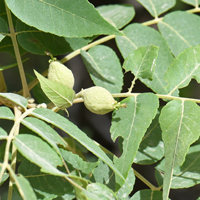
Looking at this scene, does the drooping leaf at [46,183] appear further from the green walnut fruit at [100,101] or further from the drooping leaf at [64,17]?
the drooping leaf at [64,17]

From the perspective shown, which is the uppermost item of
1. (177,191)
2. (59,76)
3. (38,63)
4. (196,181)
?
(59,76)

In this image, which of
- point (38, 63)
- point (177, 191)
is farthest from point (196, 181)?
point (38, 63)

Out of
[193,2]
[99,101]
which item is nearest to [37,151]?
[99,101]

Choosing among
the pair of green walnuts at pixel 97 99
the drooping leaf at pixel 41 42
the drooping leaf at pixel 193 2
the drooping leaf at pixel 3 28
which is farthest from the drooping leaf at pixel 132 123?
the drooping leaf at pixel 193 2

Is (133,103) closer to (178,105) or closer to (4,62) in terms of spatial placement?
(178,105)

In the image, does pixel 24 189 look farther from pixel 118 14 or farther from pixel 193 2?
pixel 193 2

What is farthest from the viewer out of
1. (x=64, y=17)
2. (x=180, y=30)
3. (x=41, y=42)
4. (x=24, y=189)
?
(x=180, y=30)
